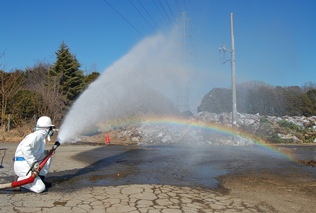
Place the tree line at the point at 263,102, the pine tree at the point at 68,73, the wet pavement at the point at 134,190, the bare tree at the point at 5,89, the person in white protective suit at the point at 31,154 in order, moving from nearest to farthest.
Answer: the wet pavement at the point at 134,190 < the person in white protective suit at the point at 31,154 < the bare tree at the point at 5,89 < the pine tree at the point at 68,73 < the tree line at the point at 263,102

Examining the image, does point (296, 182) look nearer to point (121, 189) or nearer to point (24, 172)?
point (121, 189)

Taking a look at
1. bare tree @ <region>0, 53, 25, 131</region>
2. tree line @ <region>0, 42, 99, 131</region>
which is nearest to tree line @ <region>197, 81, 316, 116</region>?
tree line @ <region>0, 42, 99, 131</region>

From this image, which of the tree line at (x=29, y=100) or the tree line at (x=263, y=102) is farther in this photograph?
the tree line at (x=263, y=102)

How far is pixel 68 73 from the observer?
31359 millimetres

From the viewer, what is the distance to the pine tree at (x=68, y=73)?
3044cm

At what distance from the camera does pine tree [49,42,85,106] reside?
3044 centimetres

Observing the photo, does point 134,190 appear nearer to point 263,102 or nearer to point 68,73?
point 68,73

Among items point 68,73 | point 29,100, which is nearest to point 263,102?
point 68,73

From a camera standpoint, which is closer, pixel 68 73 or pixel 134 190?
pixel 134 190

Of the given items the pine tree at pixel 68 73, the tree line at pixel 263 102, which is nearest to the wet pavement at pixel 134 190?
the pine tree at pixel 68 73

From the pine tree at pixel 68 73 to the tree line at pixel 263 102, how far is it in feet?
56.5

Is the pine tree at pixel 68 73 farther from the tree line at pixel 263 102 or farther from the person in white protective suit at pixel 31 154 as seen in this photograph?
the person in white protective suit at pixel 31 154

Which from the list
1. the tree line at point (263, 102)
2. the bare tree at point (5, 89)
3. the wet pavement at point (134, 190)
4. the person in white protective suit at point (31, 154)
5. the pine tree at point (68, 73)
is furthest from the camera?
the tree line at point (263, 102)

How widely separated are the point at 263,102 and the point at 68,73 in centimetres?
2569
